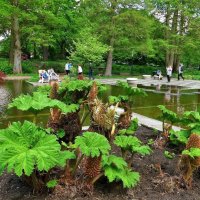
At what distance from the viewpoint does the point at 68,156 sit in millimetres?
3600

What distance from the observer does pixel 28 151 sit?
305 cm

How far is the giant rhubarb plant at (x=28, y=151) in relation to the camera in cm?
291

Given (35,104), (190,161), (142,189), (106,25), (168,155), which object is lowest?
(142,189)

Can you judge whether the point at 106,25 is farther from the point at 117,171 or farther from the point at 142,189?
the point at 117,171

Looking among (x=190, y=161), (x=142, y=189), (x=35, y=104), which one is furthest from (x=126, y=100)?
(x=35, y=104)

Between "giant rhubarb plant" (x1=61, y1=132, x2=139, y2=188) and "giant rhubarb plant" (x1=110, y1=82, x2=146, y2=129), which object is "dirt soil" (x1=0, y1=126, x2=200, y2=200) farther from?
"giant rhubarb plant" (x1=110, y1=82, x2=146, y2=129)

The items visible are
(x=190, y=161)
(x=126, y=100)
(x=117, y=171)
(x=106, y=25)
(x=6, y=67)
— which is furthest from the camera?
(x=106, y=25)

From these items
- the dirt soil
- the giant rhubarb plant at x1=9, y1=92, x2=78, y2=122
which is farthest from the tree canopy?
the dirt soil

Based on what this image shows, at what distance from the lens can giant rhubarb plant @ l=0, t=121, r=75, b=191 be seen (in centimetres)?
291

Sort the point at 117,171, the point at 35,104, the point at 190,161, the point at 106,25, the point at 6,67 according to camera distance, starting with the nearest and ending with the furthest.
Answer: the point at 117,171, the point at 35,104, the point at 190,161, the point at 6,67, the point at 106,25

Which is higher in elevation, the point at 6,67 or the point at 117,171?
the point at 6,67

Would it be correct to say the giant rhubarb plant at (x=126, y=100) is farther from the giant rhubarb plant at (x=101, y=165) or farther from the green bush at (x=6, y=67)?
the green bush at (x=6, y=67)

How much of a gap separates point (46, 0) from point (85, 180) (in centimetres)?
2511

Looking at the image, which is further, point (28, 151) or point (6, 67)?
point (6, 67)
